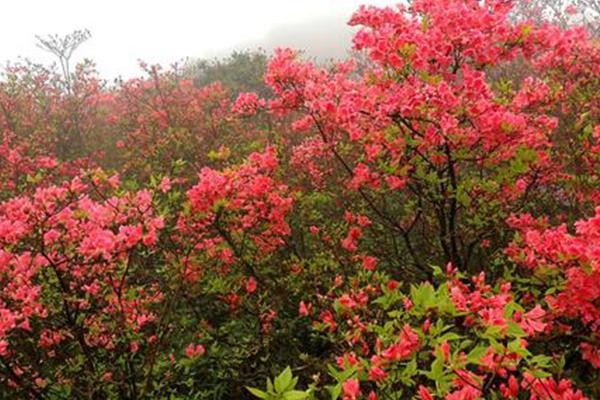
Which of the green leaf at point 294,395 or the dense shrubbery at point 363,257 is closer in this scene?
the green leaf at point 294,395

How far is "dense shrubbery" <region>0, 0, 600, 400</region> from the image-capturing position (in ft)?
9.60

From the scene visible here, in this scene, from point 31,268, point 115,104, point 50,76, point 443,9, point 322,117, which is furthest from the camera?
point 115,104

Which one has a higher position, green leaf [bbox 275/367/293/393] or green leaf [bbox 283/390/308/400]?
green leaf [bbox 275/367/293/393]

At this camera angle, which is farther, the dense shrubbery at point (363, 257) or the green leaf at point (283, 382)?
the dense shrubbery at point (363, 257)

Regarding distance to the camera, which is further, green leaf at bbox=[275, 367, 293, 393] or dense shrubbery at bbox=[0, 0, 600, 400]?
dense shrubbery at bbox=[0, 0, 600, 400]

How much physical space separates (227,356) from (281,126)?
880 centimetres

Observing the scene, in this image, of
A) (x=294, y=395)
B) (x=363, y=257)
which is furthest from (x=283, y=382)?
(x=363, y=257)

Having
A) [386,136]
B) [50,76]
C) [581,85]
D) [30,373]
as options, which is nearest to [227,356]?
[30,373]

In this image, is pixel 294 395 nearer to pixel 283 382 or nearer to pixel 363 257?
pixel 283 382

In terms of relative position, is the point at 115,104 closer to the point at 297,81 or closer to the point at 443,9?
the point at 297,81

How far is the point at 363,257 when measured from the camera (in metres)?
6.48

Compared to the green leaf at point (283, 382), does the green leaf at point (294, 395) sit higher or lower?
lower

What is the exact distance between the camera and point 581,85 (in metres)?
7.00

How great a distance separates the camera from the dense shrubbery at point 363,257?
2.93 m
